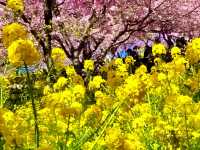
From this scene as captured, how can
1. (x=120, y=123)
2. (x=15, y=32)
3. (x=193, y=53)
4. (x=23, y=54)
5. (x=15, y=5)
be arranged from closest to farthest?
(x=23, y=54)
(x=15, y=32)
(x=15, y=5)
(x=193, y=53)
(x=120, y=123)

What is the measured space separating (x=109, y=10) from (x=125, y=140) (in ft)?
30.3

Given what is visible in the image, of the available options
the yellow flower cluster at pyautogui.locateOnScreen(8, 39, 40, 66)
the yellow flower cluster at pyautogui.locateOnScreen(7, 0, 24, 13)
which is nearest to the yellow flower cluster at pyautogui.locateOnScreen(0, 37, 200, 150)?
the yellow flower cluster at pyautogui.locateOnScreen(8, 39, 40, 66)

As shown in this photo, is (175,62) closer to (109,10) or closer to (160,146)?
(160,146)

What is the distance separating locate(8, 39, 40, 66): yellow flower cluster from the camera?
7.00 ft

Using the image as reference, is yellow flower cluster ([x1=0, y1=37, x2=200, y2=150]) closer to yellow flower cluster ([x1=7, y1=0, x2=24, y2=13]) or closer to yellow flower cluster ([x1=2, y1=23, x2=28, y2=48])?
yellow flower cluster ([x1=2, y1=23, x2=28, y2=48])

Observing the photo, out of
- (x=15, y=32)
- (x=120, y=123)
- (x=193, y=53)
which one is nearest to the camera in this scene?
(x=15, y=32)

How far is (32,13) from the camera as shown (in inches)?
438

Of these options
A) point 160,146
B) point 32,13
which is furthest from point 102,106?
point 32,13

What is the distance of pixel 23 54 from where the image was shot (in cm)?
214

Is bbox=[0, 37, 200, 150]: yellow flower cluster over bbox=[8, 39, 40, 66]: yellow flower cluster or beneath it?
beneath

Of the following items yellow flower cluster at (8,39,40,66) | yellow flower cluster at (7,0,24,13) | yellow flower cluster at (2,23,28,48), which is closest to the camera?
yellow flower cluster at (8,39,40,66)

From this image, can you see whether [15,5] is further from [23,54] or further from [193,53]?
[193,53]

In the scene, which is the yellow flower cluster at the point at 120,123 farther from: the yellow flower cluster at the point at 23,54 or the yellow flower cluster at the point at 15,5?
the yellow flower cluster at the point at 15,5

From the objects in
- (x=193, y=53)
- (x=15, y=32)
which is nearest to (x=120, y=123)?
(x=193, y=53)
